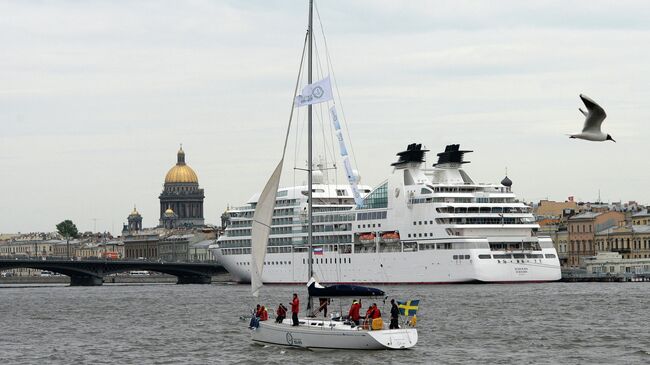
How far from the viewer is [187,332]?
63500mm

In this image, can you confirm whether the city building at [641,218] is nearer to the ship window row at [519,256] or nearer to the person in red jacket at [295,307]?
the ship window row at [519,256]

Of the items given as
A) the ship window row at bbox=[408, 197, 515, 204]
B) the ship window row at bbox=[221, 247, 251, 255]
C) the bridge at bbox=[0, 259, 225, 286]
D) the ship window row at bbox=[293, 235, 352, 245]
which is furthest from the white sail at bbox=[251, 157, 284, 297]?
the ship window row at bbox=[221, 247, 251, 255]

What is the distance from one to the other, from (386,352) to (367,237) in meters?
78.8

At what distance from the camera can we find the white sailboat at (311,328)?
4641 centimetres

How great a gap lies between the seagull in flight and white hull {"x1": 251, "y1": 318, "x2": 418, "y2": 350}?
1839 cm

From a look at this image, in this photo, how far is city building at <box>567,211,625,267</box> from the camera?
6324 inches

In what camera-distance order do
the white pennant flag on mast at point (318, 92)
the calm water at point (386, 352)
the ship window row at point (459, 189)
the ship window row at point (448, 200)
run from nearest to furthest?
the calm water at point (386, 352) < the white pennant flag on mast at point (318, 92) < the ship window row at point (448, 200) < the ship window row at point (459, 189)

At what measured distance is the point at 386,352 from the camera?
1871 inches

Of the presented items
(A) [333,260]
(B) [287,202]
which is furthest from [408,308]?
(B) [287,202]

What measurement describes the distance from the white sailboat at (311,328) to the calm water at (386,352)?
44 cm

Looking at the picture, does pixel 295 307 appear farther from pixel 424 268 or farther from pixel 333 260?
pixel 333 260

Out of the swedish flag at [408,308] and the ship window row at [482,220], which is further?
the ship window row at [482,220]

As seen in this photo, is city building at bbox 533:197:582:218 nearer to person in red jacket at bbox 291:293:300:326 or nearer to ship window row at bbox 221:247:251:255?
ship window row at bbox 221:247:251:255

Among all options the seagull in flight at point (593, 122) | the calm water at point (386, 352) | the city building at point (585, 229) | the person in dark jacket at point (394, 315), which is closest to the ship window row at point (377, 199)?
the calm water at point (386, 352)
